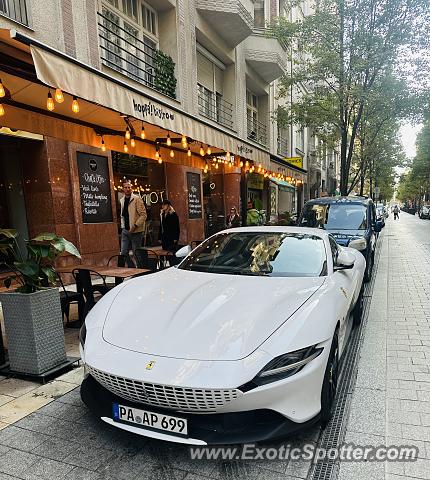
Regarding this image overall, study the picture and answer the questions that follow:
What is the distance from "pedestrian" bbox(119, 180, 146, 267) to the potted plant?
3963mm

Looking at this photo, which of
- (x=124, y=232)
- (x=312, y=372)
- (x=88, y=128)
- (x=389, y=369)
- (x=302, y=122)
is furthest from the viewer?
(x=302, y=122)

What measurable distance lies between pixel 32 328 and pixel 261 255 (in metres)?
2.30

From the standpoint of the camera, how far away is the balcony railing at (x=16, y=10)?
684 cm

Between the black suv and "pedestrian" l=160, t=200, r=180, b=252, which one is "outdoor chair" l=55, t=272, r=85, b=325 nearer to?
"pedestrian" l=160, t=200, r=180, b=252

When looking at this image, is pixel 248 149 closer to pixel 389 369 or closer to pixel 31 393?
pixel 389 369

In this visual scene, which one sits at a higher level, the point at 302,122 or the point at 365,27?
the point at 365,27

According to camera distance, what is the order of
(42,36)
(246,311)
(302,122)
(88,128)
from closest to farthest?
(246,311) < (88,128) < (42,36) < (302,122)

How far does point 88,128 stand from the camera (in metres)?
6.14

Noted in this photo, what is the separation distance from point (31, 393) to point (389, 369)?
136 inches

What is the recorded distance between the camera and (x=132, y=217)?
754cm

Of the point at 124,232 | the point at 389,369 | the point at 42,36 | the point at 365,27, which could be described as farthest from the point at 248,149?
the point at 365,27

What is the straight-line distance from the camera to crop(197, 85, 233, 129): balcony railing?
A: 45.6ft

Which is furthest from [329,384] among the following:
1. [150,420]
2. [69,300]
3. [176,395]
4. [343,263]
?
[69,300]

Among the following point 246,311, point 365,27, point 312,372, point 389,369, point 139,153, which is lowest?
point 389,369
